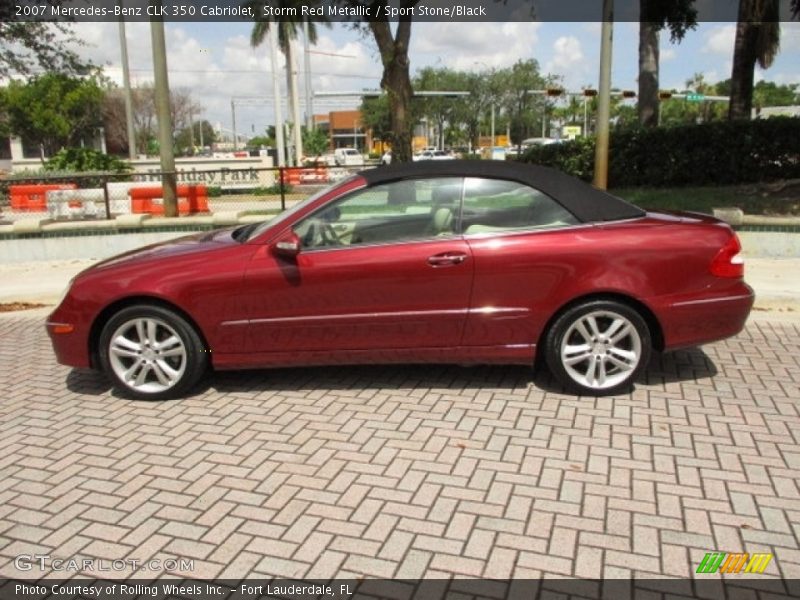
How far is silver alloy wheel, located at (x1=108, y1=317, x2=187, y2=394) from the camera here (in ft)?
15.5

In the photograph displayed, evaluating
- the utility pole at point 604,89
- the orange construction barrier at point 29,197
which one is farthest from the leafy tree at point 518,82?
the utility pole at point 604,89

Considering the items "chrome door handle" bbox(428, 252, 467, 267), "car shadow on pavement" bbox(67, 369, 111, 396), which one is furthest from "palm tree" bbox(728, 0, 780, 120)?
"car shadow on pavement" bbox(67, 369, 111, 396)

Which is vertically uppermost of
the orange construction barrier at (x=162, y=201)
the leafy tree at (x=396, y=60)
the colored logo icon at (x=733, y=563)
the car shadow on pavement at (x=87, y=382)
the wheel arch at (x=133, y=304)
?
the leafy tree at (x=396, y=60)

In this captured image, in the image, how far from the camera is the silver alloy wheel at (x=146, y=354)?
186 inches

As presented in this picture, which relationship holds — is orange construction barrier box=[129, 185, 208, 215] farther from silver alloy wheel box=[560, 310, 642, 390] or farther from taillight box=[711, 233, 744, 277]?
taillight box=[711, 233, 744, 277]

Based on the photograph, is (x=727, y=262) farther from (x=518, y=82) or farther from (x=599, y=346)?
(x=518, y=82)

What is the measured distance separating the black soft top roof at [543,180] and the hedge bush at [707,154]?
9836mm

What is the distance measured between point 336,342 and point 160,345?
119 cm

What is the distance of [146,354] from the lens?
4.77m

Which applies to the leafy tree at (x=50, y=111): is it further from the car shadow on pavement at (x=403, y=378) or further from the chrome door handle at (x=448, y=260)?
the chrome door handle at (x=448, y=260)

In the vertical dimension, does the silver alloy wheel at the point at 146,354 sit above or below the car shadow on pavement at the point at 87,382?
above

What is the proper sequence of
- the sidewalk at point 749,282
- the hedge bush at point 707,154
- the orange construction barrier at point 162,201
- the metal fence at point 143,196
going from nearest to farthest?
1. the sidewalk at point 749,282
2. the metal fence at point 143,196
3. the hedge bush at point 707,154
4. the orange construction barrier at point 162,201

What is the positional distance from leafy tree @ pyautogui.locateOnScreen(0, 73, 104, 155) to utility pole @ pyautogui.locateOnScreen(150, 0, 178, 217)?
36961 millimetres

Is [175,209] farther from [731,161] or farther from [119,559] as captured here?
[731,161]
